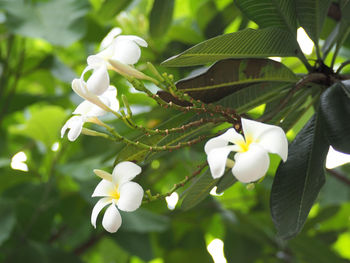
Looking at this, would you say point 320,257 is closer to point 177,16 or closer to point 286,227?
point 286,227

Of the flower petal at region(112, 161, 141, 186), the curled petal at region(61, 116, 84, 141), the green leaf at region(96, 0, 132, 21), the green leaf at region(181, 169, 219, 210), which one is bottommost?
the green leaf at region(96, 0, 132, 21)

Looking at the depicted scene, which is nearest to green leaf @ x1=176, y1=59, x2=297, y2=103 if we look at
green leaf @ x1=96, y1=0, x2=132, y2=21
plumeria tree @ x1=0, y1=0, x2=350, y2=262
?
plumeria tree @ x1=0, y1=0, x2=350, y2=262

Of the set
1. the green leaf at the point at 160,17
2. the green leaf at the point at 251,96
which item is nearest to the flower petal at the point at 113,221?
the green leaf at the point at 251,96

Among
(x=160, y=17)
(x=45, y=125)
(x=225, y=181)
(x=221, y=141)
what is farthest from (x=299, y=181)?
(x=45, y=125)

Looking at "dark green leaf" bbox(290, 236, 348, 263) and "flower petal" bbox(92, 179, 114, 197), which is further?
"dark green leaf" bbox(290, 236, 348, 263)

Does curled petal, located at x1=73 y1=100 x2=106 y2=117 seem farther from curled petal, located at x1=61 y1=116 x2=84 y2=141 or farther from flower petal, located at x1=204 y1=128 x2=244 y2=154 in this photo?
flower petal, located at x1=204 y1=128 x2=244 y2=154
